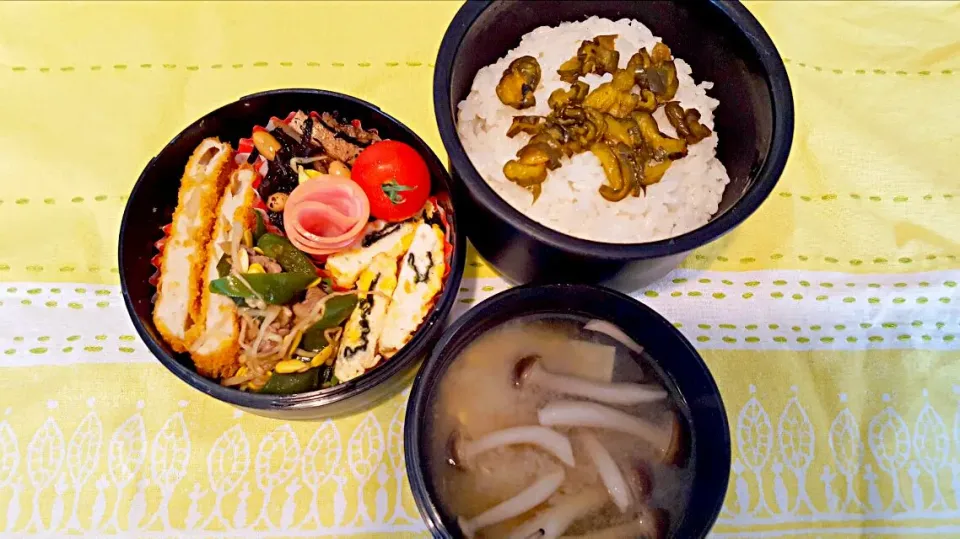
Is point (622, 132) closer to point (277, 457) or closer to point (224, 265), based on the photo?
point (224, 265)

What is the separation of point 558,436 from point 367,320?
1.81 feet

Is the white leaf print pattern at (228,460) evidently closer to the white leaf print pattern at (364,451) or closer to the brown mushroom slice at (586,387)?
the white leaf print pattern at (364,451)

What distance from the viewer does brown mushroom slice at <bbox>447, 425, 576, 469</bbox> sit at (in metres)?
1.51

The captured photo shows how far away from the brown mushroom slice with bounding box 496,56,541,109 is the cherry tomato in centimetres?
32

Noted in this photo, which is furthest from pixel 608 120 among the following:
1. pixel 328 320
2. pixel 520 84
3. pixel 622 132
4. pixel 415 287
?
pixel 328 320

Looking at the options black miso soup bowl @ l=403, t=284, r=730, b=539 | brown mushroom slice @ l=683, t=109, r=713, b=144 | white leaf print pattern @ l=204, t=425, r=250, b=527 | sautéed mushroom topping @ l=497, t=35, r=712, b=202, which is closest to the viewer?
black miso soup bowl @ l=403, t=284, r=730, b=539

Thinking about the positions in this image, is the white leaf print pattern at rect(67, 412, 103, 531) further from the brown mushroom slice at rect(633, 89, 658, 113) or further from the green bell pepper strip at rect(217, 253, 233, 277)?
the brown mushroom slice at rect(633, 89, 658, 113)

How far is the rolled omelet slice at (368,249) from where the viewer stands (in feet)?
5.38

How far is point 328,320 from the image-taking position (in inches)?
61.6

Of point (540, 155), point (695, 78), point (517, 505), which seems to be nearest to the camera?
point (517, 505)

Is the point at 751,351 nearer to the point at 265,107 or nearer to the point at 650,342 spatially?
the point at 650,342

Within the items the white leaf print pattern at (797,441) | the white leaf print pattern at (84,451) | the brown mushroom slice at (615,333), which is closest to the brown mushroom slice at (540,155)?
the brown mushroom slice at (615,333)

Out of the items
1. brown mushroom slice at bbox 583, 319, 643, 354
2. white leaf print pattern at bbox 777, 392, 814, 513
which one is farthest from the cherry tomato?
white leaf print pattern at bbox 777, 392, 814, 513

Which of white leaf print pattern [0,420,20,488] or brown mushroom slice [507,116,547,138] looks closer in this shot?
white leaf print pattern [0,420,20,488]
